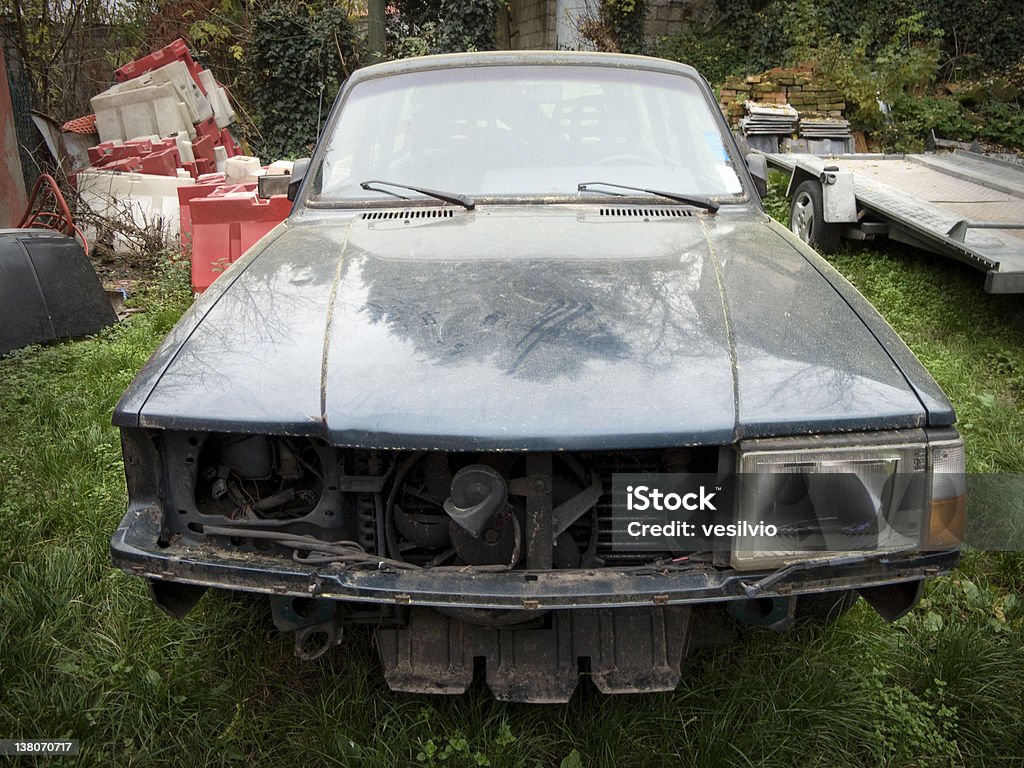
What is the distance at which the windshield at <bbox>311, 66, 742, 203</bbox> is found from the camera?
286cm

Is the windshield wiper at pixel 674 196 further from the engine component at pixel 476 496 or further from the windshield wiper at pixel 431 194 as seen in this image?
the engine component at pixel 476 496

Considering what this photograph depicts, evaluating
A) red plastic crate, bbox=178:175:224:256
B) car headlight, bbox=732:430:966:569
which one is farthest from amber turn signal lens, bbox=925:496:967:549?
red plastic crate, bbox=178:175:224:256

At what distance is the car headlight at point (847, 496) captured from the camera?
1.71 m

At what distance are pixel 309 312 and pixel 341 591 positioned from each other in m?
0.71

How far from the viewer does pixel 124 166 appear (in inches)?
302

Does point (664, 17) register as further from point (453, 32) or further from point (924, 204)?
point (924, 204)

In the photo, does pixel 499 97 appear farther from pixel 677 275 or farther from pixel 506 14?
pixel 506 14

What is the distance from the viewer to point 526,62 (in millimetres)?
3145

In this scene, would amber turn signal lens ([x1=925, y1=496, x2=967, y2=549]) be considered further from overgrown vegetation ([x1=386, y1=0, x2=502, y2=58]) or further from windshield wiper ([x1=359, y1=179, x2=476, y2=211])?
overgrown vegetation ([x1=386, y1=0, x2=502, y2=58])

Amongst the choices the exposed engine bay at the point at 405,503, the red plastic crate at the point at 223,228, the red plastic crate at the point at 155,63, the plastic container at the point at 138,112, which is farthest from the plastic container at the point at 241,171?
Answer: the exposed engine bay at the point at 405,503

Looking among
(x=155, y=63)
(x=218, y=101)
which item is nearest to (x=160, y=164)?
(x=155, y=63)

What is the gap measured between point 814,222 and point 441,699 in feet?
16.4

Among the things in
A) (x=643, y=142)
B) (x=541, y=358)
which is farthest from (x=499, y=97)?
(x=541, y=358)

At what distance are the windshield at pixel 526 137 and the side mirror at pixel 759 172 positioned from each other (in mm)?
201
